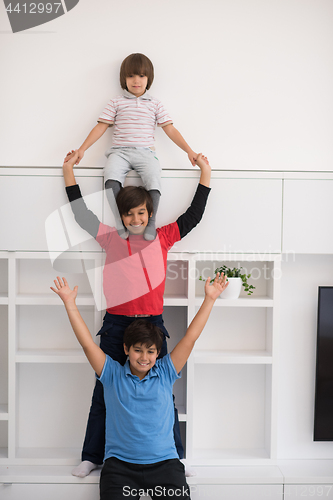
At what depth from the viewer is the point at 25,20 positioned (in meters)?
1.97

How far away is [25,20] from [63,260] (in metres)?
1.13

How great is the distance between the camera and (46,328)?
2043 mm

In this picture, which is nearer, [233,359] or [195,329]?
[195,329]

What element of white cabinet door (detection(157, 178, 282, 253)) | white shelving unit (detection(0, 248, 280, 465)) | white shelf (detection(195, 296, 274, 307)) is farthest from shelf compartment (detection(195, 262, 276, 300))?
white cabinet door (detection(157, 178, 282, 253))

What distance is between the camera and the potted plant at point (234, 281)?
6.21 feet

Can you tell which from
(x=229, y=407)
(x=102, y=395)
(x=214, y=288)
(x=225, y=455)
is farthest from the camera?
(x=229, y=407)

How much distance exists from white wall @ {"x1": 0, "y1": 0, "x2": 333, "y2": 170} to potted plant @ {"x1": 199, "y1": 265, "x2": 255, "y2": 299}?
19.3 inches

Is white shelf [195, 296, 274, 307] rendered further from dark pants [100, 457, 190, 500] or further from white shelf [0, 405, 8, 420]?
white shelf [0, 405, 8, 420]

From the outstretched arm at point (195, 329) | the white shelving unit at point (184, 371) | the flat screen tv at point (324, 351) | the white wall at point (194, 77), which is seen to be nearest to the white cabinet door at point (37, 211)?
the white shelving unit at point (184, 371)

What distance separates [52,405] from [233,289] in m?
1.03

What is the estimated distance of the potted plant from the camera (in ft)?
6.21

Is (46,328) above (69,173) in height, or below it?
below

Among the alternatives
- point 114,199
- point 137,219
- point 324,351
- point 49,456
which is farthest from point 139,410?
point 324,351

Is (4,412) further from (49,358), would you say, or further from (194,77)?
(194,77)
